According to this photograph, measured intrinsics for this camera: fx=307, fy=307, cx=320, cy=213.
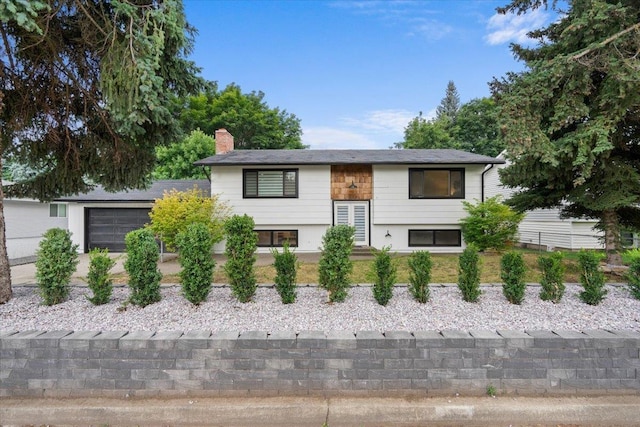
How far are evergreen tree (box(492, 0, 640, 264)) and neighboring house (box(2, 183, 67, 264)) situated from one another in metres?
15.6

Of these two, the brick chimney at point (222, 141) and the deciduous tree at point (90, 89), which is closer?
the deciduous tree at point (90, 89)

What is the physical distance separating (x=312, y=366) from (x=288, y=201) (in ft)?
28.6

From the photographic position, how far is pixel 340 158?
38.2 ft

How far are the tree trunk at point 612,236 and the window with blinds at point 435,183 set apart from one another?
4882 millimetres

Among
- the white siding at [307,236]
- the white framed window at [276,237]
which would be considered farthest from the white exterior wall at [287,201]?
the white framed window at [276,237]

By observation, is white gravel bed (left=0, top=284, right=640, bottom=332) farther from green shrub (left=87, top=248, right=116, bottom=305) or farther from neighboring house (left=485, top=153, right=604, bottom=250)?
neighboring house (left=485, top=153, right=604, bottom=250)

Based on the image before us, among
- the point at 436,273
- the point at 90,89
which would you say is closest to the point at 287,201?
the point at 436,273

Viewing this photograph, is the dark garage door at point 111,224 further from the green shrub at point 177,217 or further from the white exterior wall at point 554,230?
the white exterior wall at point 554,230

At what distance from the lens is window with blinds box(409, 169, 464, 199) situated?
1138 centimetres

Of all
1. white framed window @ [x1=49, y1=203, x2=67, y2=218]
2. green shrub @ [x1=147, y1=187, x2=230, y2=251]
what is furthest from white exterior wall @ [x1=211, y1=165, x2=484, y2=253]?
white framed window @ [x1=49, y1=203, x2=67, y2=218]

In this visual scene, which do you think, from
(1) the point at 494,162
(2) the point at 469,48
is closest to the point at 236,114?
(2) the point at 469,48

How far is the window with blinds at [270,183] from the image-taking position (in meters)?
11.3

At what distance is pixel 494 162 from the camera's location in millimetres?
10586

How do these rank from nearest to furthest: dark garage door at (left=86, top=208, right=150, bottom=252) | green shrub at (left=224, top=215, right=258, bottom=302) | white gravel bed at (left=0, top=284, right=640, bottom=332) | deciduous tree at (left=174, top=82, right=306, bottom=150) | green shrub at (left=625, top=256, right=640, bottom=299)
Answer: white gravel bed at (left=0, top=284, right=640, bottom=332), green shrub at (left=224, top=215, right=258, bottom=302), green shrub at (left=625, top=256, right=640, bottom=299), dark garage door at (left=86, top=208, right=150, bottom=252), deciduous tree at (left=174, top=82, right=306, bottom=150)
